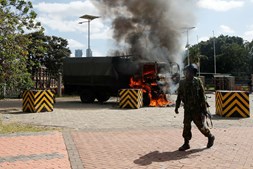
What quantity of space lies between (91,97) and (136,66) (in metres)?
3.83

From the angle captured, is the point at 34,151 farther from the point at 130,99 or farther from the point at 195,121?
the point at 130,99

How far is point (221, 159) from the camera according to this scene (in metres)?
6.24

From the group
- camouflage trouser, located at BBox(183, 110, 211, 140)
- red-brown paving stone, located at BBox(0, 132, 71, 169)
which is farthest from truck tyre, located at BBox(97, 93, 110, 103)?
camouflage trouser, located at BBox(183, 110, 211, 140)

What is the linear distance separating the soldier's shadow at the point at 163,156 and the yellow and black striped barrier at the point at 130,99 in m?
9.77

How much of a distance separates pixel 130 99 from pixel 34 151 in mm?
10071

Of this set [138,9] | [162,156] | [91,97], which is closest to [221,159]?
[162,156]

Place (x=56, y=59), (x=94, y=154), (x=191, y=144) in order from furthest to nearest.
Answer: (x=56, y=59) < (x=191, y=144) < (x=94, y=154)

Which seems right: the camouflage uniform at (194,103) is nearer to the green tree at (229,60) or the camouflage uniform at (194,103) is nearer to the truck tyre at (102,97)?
the truck tyre at (102,97)

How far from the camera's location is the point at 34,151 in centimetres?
697

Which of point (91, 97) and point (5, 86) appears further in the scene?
point (91, 97)

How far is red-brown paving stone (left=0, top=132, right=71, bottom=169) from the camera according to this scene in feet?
19.5

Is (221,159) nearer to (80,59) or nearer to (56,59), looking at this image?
(80,59)

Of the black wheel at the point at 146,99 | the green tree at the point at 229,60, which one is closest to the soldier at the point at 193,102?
the black wheel at the point at 146,99

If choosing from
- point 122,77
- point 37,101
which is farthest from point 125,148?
point 122,77
